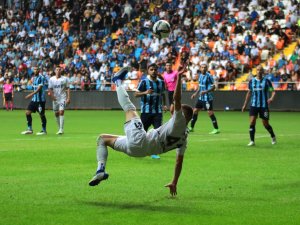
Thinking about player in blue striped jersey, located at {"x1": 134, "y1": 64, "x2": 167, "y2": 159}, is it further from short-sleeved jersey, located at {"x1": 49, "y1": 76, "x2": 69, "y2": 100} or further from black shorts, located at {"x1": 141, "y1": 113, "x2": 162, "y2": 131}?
short-sleeved jersey, located at {"x1": 49, "y1": 76, "x2": 69, "y2": 100}

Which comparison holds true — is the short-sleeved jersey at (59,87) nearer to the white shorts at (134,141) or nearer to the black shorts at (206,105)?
the black shorts at (206,105)

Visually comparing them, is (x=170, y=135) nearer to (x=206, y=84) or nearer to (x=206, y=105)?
(x=206, y=105)

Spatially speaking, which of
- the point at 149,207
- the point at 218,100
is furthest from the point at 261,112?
the point at 218,100

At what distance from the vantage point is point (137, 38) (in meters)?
47.1

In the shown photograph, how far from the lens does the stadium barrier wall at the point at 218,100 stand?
39562 mm

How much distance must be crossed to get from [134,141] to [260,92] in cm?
1074

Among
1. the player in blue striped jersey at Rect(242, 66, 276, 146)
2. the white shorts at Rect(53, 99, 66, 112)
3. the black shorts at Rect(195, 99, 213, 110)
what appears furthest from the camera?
the black shorts at Rect(195, 99, 213, 110)

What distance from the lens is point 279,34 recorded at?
4109 cm

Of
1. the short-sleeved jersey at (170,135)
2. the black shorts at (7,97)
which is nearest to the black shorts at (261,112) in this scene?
the short-sleeved jersey at (170,135)

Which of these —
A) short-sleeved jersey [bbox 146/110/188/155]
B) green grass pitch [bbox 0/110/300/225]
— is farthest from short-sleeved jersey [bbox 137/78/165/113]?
short-sleeved jersey [bbox 146/110/188/155]

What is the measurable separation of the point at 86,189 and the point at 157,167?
3.54m

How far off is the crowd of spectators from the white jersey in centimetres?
2847

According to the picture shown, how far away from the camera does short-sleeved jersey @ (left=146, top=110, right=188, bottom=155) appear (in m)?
10.7

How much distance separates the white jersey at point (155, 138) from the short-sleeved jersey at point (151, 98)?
6.93m
